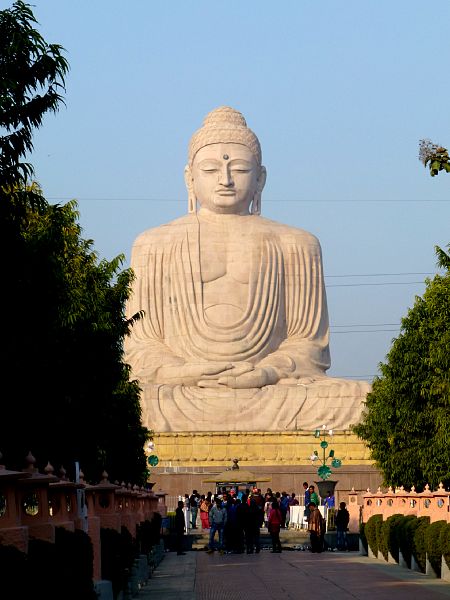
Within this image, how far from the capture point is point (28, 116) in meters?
13.5

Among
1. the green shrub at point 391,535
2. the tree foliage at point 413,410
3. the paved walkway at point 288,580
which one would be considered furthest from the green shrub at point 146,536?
the tree foliage at point 413,410

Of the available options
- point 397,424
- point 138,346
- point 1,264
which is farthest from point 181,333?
point 1,264

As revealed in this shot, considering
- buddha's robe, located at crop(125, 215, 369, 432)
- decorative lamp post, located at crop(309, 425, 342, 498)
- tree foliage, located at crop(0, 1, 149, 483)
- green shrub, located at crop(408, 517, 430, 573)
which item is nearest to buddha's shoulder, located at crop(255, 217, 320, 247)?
buddha's robe, located at crop(125, 215, 369, 432)

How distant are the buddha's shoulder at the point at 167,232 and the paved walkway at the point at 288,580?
73.8 feet

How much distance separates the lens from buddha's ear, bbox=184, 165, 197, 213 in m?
49.8

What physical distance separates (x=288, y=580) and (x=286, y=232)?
30262mm

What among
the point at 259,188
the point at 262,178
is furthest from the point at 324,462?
the point at 262,178

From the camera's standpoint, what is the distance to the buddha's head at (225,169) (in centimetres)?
4862

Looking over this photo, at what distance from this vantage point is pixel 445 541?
18859 millimetres

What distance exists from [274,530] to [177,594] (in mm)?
9978

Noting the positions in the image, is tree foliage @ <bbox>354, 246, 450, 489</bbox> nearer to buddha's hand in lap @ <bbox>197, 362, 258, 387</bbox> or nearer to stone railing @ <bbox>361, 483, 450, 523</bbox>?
stone railing @ <bbox>361, 483, 450, 523</bbox>

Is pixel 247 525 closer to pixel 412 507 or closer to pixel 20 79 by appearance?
pixel 412 507

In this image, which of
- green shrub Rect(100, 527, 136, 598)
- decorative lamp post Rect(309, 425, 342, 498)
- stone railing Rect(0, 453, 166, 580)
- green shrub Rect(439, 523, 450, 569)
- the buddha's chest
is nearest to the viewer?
stone railing Rect(0, 453, 166, 580)

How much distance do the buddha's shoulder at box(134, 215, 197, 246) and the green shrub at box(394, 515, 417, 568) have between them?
87.9 ft
